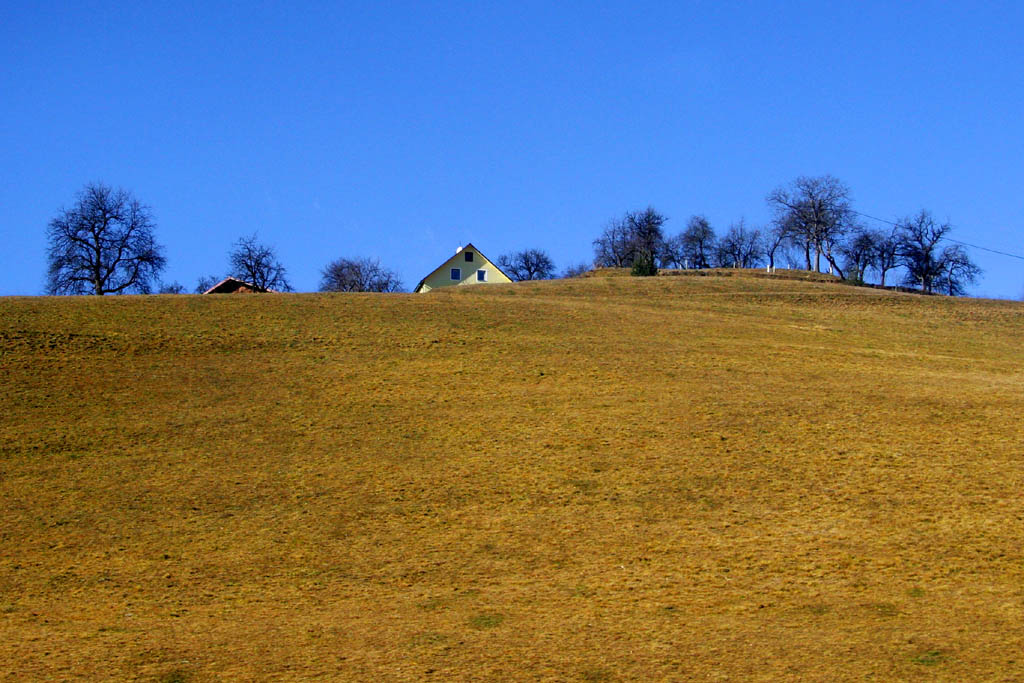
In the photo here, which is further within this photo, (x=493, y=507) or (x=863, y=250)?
(x=863, y=250)

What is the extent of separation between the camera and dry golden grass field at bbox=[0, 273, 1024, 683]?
1127 cm

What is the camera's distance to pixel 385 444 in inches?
790

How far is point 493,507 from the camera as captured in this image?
54.5ft

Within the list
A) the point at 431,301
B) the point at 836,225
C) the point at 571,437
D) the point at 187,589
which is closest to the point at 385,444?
the point at 571,437

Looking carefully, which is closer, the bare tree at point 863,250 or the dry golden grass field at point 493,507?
the dry golden grass field at point 493,507

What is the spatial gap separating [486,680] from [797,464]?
10.2 m

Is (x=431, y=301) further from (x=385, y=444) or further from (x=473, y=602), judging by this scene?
(x=473, y=602)

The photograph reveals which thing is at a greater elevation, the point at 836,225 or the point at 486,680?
the point at 836,225

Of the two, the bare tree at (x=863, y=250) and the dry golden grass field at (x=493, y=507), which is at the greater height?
the bare tree at (x=863, y=250)

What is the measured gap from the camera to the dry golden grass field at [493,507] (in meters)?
11.3

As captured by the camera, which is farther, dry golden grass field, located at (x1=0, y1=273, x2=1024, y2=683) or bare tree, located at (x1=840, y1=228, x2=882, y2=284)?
bare tree, located at (x1=840, y1=228, x2=882, y2=284)

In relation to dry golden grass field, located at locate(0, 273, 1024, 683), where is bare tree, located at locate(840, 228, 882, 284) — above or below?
above

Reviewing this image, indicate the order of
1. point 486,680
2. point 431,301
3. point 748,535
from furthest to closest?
point 431,301 → point 748,535 → point 486,680

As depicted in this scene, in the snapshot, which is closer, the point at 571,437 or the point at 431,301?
the point at 571,437
